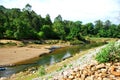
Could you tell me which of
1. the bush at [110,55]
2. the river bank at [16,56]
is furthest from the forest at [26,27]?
the bush at [110,55]

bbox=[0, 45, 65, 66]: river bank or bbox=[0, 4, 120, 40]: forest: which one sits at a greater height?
bbox=[0, 4, 120, 40]: forest

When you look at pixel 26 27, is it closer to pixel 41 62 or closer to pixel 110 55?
pixel 41 62

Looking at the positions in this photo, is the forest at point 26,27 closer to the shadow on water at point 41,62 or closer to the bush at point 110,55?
the shadow on water at point 41,62

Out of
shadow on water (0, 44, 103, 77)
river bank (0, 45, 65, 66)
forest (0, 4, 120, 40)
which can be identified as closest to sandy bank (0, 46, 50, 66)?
river bank (0, 45, 65, 66)

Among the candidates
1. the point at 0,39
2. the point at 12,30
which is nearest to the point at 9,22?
the point at 12,30

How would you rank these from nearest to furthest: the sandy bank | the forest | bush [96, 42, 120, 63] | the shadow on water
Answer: bush [96, 42, 120, 63]
the shadow on water
the sandy bank
the forest

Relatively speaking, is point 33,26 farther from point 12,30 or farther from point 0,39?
point 0,39

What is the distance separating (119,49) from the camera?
1966 cm

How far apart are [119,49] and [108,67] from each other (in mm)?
2500

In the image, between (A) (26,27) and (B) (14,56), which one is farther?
(A) (26,27)

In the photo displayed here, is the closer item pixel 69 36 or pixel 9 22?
pixel 9 22

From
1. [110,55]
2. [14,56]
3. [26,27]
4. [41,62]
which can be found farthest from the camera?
[26,27]

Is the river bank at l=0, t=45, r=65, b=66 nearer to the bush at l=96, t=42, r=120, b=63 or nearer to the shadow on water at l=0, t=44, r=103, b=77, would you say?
the shadow on water at l=0, t=44, r=103, b=77

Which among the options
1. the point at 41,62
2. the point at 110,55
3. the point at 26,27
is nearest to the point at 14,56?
the point at 41,62
